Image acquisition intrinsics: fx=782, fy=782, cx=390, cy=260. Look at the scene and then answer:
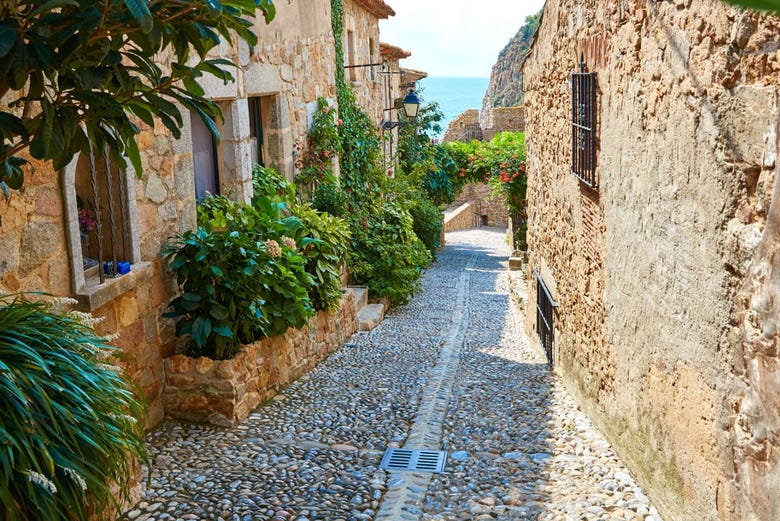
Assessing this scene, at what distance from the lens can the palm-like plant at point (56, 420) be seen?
258cm

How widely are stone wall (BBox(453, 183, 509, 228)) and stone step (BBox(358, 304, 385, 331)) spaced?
2385 centimetres

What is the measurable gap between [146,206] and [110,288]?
85cm

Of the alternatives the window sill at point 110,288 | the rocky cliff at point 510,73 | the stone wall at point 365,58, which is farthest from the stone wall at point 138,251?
the rocky cliff at point 510,73

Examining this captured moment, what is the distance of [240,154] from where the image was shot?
23.3 ft

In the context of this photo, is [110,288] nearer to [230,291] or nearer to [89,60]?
[230,291]

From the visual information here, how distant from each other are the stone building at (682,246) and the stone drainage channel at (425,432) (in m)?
1.08

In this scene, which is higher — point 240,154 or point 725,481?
point 240,154

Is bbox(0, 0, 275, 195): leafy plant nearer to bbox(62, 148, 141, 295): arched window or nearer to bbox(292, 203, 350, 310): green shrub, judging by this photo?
bbox(62, 148, 141, 295): arched window

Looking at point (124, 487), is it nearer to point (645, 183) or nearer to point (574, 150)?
point (645, 183)

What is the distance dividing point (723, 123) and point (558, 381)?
4250 mm

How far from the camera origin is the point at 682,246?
3.29 meters

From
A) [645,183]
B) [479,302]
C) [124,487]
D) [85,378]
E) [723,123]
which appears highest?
[723,123]

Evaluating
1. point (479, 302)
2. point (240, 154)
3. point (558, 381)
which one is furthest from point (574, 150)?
point (479, 302)

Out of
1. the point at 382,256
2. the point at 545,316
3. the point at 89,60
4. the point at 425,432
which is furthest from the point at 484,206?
the point at 89,60
